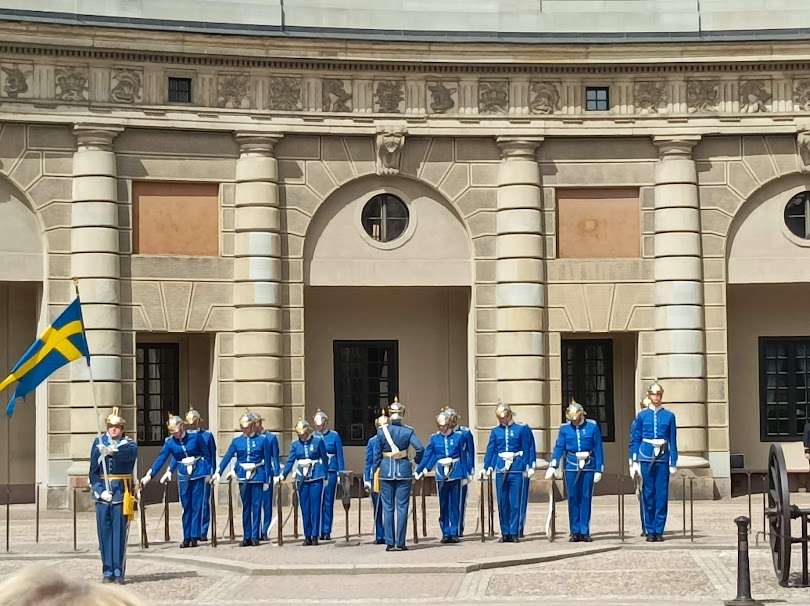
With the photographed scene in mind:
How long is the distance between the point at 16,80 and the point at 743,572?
1392cm

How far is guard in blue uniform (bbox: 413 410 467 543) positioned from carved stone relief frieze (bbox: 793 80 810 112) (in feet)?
29.4

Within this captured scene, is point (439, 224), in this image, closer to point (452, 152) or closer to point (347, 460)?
point (452, 152)

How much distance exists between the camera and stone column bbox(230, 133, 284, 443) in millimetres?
22312

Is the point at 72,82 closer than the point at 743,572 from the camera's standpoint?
No

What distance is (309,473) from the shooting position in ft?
56.7

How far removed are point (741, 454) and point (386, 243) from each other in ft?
21.8

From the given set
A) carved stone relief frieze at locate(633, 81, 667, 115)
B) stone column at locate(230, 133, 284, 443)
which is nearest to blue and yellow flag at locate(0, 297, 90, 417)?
stone column at locate(230, 133, 284, 443)

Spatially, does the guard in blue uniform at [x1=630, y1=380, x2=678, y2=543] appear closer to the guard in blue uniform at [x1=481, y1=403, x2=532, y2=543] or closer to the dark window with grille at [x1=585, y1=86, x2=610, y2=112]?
the guard in blue uniform at [x1=481, y1=403, x2=532, y2=543]

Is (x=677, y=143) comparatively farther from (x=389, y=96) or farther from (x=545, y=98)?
(x=389, y=96)

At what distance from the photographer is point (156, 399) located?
937 inches

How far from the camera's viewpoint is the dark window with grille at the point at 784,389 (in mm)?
24359

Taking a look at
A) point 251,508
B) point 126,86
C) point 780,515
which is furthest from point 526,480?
point 126,86

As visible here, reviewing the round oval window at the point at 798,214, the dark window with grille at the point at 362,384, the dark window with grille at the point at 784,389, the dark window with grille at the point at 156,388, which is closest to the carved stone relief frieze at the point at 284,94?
the dark window with grille at the point at 362,384

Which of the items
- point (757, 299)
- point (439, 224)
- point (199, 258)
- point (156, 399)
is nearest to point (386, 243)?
point (439, 224)
